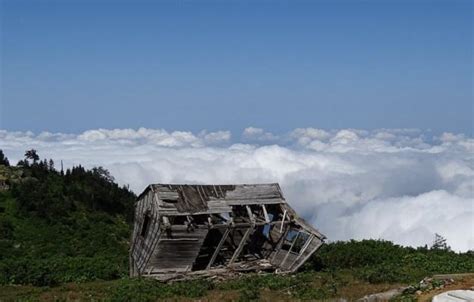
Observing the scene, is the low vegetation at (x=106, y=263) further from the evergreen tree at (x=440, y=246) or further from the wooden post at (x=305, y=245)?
the wooden post at (x=305, y=245)

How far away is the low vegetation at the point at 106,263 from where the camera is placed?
23.8m

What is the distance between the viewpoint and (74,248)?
47.2 m

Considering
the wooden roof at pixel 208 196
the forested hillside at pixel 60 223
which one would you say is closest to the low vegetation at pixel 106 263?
the forested hillside at pixel 60 223

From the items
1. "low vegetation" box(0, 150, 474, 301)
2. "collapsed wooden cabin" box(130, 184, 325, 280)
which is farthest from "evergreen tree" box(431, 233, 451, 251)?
"collapsed wooden cabin" box(130, 184, 325, 280)

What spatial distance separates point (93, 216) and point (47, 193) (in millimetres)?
4917

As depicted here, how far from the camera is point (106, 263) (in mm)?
33531

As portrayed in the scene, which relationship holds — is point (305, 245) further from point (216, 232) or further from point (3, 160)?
point (3, 160)

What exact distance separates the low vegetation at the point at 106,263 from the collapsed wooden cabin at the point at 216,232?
161cm

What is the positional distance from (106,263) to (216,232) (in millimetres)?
6324

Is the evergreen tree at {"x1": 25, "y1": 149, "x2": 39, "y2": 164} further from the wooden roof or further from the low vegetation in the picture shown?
the wooden roof

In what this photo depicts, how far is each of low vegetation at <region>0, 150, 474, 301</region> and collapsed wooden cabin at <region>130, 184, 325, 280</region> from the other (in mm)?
1605

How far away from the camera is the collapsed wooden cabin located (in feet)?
93.8

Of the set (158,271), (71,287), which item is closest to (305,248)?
(158,271)

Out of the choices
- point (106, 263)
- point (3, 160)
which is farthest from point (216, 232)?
point (3, 160)
